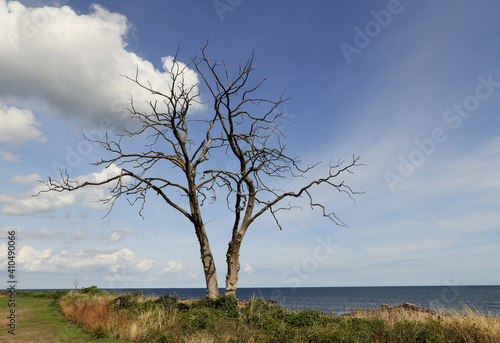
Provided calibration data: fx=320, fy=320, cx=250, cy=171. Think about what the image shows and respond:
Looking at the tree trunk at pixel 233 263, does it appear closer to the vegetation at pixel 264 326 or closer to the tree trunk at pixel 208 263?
the tree trunk at pixel 208 263

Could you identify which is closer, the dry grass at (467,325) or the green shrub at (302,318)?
the dry grass at (467,325)

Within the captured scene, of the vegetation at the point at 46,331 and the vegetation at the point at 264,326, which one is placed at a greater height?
the vegetation at the point at 264,326

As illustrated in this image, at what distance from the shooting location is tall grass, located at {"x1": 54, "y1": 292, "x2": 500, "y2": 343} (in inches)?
343

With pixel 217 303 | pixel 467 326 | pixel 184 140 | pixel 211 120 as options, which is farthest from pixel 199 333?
pixel 211 120

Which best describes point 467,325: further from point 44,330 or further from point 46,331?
point 44,330

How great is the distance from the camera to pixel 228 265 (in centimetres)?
1430

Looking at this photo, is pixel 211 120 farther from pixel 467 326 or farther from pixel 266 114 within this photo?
pixel 467 326

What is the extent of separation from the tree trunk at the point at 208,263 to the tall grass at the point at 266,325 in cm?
119

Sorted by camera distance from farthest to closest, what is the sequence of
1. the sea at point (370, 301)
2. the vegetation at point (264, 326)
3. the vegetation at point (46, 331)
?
the sea at point (370, 301)
the vegetation at point (46, 331)
the vegetation at point (264, 326)

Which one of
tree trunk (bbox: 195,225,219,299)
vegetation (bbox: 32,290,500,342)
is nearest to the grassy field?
vegetation (bbox: 32,290,500,342)

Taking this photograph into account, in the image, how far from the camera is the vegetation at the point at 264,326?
8703 mm

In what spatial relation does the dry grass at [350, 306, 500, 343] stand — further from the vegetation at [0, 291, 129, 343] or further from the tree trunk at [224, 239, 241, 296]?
the vegetation at [0, 291, 129, 343]

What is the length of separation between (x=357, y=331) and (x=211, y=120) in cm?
1106

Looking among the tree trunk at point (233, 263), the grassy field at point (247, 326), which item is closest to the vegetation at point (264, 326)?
the grassy field at point (247, 326)
